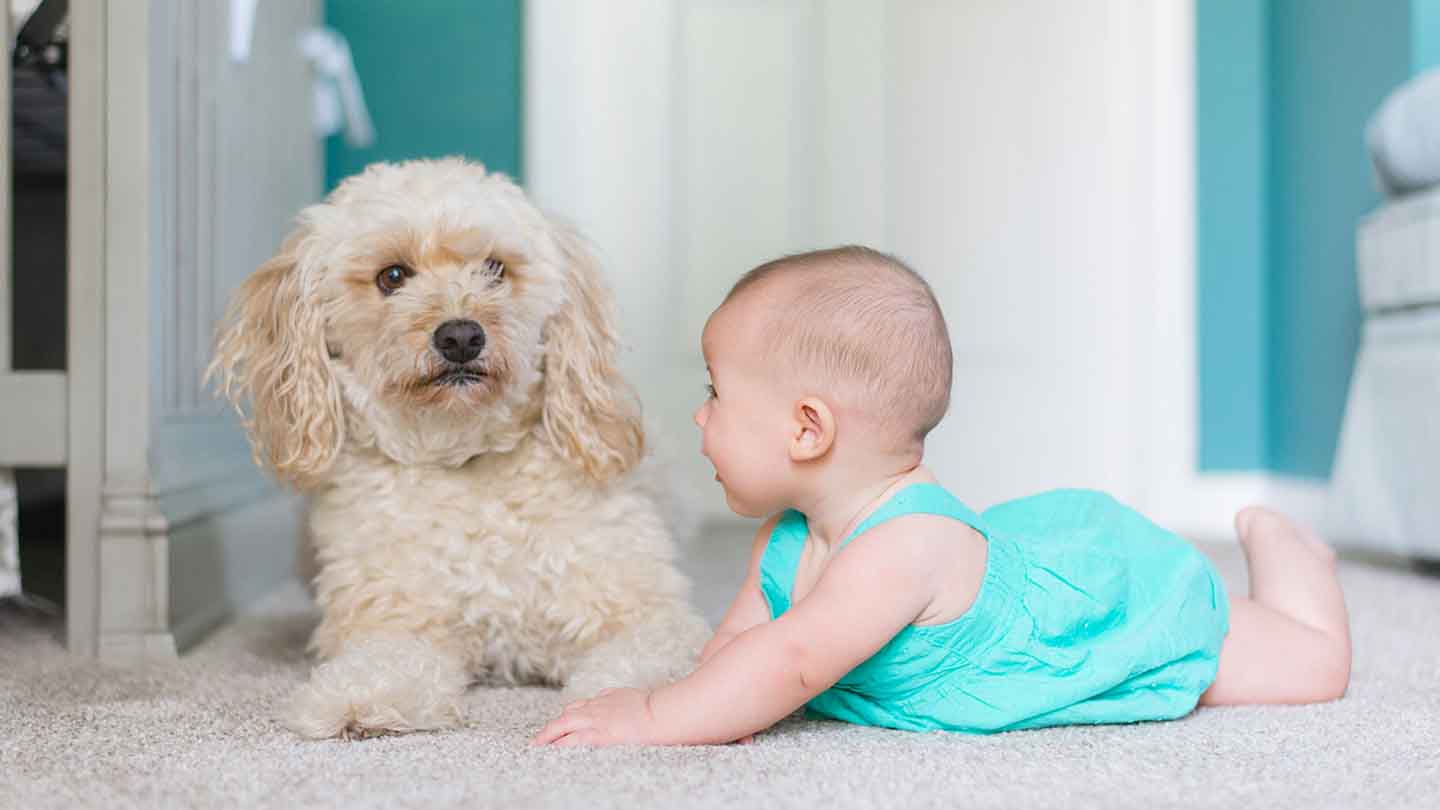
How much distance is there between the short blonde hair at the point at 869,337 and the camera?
3.59 feet

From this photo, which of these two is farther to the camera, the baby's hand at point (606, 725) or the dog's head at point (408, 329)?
the dog's head at point (408, 329)

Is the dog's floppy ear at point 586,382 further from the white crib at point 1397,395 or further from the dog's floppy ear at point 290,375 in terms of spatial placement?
the white crib at point 1397,395

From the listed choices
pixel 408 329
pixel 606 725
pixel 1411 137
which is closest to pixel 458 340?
pixel 408 329

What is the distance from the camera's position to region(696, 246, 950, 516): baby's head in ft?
3.60

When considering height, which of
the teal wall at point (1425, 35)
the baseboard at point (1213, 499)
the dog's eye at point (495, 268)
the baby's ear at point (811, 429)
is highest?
the teal wall at point (1425, 35)

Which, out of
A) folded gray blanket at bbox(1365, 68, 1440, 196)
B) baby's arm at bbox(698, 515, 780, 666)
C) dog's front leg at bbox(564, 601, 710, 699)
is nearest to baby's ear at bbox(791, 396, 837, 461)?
baby's arm at bbox(698, 515, 780, 666)

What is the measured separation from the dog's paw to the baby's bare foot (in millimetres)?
861

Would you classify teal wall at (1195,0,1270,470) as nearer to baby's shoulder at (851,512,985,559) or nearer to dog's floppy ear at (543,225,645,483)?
dog's floppy ear at (543,225,645,483)

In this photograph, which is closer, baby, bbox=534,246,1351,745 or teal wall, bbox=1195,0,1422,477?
baby, bbox=534,246,1351,745

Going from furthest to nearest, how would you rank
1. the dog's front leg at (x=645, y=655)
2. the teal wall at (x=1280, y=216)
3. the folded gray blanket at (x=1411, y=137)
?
the teal wall at (x=1280, y=216)
the folded gray blanket at (x=1411, y=137)
the dog's front leg at (x=645, y=655)

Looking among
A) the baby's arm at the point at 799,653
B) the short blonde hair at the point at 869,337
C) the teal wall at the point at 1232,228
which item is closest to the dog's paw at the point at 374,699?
the baby's arm at the point at 799,653

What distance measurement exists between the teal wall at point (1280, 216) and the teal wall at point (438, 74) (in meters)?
1.85

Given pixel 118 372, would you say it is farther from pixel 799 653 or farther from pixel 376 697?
pixel 799 653

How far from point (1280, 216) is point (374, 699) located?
290 centimetres
